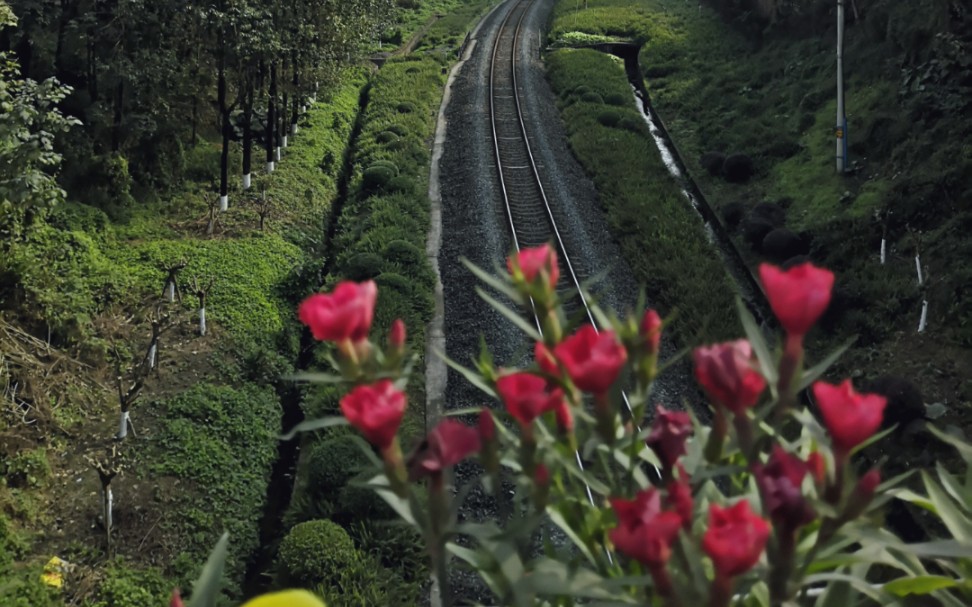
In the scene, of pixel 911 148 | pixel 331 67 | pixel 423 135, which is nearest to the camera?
pixel 911 148

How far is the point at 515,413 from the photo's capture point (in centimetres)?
159

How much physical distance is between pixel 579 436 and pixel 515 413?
337 millimetres

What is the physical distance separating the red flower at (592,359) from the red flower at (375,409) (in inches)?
13.0

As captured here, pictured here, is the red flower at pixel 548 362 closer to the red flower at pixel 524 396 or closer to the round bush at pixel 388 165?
the red flower at pixel 524 396

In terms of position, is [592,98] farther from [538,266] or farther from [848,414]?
[848,414]

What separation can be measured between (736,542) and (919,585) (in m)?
0.87

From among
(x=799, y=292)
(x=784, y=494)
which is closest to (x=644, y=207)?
(x=799, y=292)

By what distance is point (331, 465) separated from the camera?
30.3ft

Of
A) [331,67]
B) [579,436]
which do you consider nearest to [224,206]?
[331,67]

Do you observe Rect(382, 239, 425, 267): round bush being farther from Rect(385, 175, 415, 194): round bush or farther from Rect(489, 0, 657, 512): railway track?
Rect(385, 175, 415, 194): round bush

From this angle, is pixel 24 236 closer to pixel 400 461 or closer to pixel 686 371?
pixel 686 371

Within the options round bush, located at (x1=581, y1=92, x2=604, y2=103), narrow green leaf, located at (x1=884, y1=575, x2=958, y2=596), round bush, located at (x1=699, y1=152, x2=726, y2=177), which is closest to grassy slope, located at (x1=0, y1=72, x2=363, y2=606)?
narrow green leaf, located at (x1=884, y1=575, x2=958, y2=596)

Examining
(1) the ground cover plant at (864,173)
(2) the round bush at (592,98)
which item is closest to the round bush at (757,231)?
(1) the ground cover plant at (864,173)

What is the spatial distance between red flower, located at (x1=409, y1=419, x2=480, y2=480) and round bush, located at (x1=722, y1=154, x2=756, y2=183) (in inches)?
701
